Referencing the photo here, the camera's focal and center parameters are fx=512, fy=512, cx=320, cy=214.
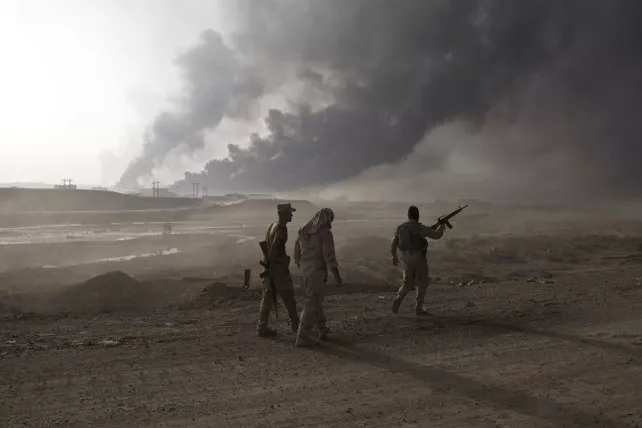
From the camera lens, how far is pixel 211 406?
5.45m

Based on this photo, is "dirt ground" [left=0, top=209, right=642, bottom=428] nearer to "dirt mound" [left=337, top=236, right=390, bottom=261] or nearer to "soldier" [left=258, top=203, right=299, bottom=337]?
"soldier" [left=258, top=203, right=299, bottom=337]

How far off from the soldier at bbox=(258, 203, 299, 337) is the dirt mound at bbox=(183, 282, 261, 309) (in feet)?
15.0

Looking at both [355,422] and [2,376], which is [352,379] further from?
[2,376]

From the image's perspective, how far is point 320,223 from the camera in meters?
7.86

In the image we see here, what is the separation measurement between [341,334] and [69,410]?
4.49m

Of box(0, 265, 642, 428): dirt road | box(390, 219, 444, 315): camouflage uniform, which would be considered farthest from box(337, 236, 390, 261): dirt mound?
box(0, 265, 642, 428): dirt road

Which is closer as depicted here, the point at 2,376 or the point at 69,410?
the point at 69,410

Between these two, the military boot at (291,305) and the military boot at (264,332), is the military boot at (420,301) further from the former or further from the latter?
the military boot at (264,332)

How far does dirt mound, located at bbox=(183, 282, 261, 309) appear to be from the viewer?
1311 cm

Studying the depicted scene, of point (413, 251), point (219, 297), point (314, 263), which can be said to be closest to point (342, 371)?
point (314, 263)

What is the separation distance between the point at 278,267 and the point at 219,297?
19.4 ft

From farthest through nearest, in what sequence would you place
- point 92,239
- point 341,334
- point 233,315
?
point 92,239
point 233,315
point 341,334

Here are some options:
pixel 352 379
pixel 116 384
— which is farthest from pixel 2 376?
pixel 352 379

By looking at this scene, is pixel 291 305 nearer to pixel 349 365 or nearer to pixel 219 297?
pixel 349 365
